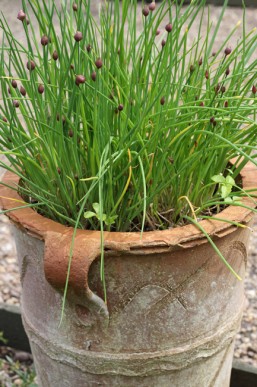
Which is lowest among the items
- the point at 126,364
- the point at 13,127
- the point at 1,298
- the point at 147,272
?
the point at 1,298

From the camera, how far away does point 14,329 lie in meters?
1.95

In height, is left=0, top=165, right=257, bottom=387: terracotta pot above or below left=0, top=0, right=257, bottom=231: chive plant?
below

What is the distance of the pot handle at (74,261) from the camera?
104 centimetres

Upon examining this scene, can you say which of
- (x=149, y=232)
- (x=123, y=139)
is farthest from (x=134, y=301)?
(x=123, y=139)

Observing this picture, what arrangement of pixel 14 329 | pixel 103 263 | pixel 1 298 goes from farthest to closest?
pixel 1 298
pixel 14 329
pixel 103 263

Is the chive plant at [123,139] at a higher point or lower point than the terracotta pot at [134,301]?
higher

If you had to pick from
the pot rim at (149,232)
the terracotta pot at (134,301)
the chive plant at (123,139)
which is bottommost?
the terracotta pot at (134,301)

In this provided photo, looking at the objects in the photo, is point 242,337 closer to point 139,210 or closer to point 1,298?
point 1,298

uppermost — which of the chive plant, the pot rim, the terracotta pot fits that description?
the chive plant

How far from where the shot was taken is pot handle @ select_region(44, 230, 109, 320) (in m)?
1.04

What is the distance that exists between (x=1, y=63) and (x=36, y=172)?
0.21m

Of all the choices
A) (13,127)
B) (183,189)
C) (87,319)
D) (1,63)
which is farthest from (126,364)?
(1,63)

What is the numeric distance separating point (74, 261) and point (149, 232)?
0.14 metres

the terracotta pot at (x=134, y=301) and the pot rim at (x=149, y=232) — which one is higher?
the pot rim at (x=149, y=232)
